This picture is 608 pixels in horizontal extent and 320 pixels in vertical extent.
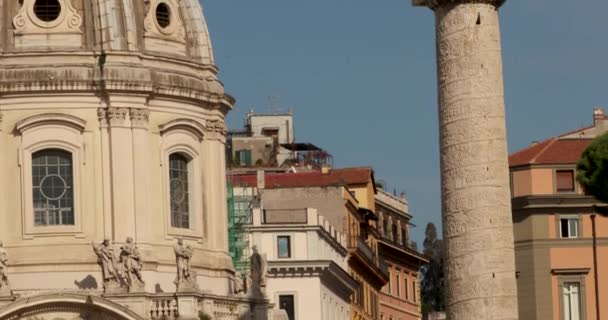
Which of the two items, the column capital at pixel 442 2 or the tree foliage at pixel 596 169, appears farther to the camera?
the tree foliage at pixel 596 169

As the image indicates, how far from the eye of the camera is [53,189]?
263 feet

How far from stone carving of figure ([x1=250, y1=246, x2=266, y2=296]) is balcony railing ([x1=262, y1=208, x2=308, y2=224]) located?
13.9 meters

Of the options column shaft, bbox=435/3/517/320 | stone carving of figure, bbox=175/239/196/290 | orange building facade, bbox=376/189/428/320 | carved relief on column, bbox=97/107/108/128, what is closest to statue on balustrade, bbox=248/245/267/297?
stone carving of figure, bbox=175/239/196/290

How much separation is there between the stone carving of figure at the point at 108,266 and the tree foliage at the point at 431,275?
75.3 meters

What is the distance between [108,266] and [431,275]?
8239 cm

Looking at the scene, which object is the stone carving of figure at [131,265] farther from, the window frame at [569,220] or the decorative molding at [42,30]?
the window frame at [569,220]

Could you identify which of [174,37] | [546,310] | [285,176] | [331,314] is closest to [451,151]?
[174,37]

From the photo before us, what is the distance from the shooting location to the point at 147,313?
7662cm

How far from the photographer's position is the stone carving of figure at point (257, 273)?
82.7 meters

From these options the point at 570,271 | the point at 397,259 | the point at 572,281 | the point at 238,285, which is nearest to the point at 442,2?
the point at 238,285

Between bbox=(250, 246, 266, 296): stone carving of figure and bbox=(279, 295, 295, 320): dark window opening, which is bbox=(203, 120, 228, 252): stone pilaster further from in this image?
bbox=(279, 295, 295, 320): dark window opening

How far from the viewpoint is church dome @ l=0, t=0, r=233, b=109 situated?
7962 centimetres

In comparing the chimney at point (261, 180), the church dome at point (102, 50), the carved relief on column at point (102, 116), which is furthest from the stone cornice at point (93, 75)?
the chimney at point (261, 180)

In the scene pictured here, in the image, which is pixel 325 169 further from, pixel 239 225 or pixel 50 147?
pixel 50 147
